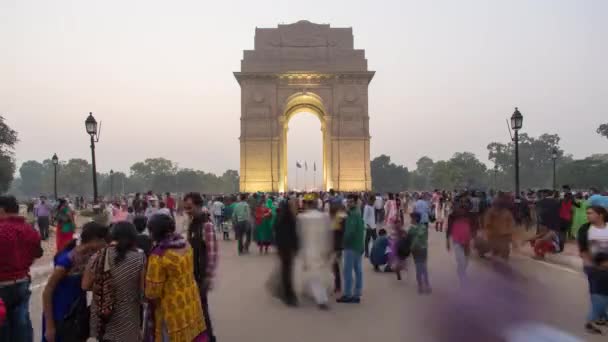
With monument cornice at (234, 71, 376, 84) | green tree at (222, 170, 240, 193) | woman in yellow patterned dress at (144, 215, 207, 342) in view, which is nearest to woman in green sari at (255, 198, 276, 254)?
woman in yellow patterned dress at (144, 215, 207, 342)

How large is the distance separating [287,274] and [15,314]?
4.05 m

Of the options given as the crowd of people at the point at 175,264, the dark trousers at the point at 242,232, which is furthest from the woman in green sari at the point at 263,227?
the crowd of people at the point at 175,264

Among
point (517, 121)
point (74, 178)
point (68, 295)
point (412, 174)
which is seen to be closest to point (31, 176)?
point (74, 178)

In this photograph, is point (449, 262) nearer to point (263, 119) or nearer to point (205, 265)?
point (205, 265)

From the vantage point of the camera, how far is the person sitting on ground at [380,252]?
11305 mm

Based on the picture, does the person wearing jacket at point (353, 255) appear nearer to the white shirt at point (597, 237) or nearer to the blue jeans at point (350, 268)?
the blue jeans at point (350, 268)

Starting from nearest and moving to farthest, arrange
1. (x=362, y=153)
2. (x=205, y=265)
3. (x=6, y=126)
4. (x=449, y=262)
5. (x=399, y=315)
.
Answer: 1. (x=205, y=265)
2. (x=399, y=315)
3. (x=449, y=262)
4. (x=362, y=153)
5. (x=6, y=126)

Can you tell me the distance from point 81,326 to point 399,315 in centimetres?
438

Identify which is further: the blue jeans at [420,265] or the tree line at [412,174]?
the tree line at [412,174]

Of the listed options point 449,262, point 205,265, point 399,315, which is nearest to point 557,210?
point 449,262

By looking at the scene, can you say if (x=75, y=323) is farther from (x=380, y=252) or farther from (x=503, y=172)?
(x=503, y=172)

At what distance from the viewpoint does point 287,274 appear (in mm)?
8086

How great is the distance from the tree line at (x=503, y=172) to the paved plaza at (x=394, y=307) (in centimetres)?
4197

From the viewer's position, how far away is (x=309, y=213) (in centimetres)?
835
